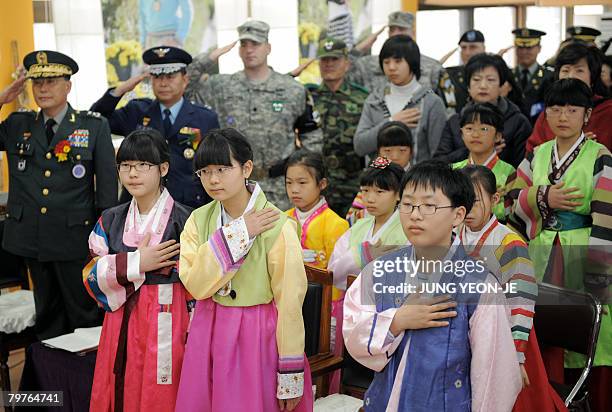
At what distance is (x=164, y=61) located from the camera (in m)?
3.88

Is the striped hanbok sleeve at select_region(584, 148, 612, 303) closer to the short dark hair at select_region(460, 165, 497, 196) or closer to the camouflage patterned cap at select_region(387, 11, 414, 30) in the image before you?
the short dark hair at select_region(460, 165, 497, 196)

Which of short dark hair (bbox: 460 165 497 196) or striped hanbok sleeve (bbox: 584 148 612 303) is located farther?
striped hanbok sleeve (bbox: 584 148 612 303)

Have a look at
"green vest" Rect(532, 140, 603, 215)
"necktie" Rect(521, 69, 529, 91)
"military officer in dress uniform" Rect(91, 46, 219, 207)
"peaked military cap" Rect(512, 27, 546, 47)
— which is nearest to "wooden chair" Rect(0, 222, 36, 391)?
"military officer in dress uniform" Rect(91, 46, 219, 207)

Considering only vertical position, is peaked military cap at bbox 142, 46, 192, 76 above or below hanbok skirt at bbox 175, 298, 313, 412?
above

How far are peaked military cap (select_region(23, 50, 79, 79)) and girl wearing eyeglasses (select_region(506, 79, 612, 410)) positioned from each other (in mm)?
2206

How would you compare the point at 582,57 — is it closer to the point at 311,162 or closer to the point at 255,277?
the point at 311,162

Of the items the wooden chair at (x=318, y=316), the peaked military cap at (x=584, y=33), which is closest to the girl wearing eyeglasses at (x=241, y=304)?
the wooden chair at (x=318, y=316)

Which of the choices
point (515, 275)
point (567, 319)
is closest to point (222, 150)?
point (515, 275)

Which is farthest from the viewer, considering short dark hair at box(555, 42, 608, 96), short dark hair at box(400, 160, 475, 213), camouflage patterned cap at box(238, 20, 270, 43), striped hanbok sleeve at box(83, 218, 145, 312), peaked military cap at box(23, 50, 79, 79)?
camouflage patterned cap at box(238, 20, 270, 43)

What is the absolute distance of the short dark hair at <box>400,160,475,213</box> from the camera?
200cm

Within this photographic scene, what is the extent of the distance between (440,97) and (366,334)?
2536 millimetres

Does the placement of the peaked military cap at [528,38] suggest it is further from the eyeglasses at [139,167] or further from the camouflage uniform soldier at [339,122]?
the eyeglasses at [139,167]

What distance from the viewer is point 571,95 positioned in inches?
122

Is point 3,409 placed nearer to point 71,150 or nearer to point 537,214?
point 71,150
